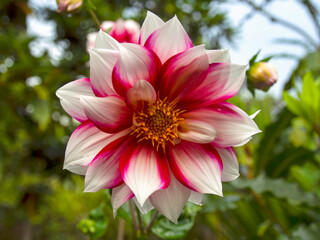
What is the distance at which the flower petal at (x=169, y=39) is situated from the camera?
1.33 feet

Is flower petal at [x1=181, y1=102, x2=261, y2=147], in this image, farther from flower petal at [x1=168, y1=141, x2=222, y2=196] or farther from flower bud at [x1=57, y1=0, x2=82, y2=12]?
flower bud at [x1=57, y1=0, x2=82, y2=12]

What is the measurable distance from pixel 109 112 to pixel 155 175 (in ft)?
0.33

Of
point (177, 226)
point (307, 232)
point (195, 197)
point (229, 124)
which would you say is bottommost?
point (307, 232)

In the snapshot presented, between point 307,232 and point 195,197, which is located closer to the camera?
point 195,197

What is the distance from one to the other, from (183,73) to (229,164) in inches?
5.5

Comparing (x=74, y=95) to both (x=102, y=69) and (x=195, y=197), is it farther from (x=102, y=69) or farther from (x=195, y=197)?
(x=195, y=197)

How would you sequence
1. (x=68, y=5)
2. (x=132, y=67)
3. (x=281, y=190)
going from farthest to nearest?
(x=281, y=190) → (x=68, y=5) → (x=132, y=67)

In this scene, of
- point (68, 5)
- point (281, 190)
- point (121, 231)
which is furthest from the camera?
point (281, 190)

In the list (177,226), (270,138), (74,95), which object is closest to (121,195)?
(74,95)

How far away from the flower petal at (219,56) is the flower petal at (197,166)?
115 mm

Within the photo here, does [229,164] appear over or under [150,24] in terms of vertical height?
under

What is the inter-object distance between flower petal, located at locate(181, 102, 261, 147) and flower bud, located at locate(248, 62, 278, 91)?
0.10m

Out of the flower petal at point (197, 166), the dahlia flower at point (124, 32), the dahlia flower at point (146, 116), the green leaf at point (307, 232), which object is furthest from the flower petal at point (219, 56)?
the green leaf at point (307, 232)

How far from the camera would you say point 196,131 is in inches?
17.0
